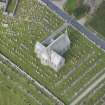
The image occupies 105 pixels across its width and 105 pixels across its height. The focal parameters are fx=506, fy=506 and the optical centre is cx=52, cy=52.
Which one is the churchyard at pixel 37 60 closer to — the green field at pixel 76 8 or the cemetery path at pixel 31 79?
the cemetery path at pixel 31 79

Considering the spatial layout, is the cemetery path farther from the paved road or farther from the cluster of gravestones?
the paved road

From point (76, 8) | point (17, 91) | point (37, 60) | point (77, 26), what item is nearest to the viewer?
point (17, 91)

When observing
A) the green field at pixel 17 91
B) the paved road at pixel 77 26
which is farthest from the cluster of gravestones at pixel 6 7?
the green field at pixel 17 91

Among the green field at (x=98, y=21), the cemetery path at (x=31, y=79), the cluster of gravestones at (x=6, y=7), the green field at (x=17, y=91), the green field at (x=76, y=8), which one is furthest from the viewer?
the cluster of gravestones at (x=6, y=7)

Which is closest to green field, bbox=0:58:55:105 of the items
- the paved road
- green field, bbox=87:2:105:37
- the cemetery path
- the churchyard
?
the churchyard

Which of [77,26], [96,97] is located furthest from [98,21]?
[96,97]

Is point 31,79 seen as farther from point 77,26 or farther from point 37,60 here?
point 77,26

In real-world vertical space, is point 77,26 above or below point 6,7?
above
